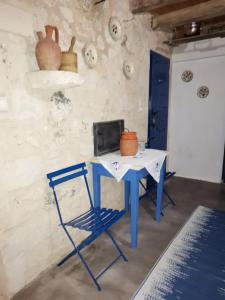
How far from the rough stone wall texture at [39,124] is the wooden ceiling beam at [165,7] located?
22 cm

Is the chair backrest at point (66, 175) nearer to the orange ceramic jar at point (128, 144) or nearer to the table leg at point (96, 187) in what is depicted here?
the table leg at point (96, 187)

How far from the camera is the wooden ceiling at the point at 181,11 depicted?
248 centimetres

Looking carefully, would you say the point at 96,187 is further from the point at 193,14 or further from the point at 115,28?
the point at 193,14

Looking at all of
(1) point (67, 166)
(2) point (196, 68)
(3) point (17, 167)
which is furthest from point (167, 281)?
(2) point (196, 68)

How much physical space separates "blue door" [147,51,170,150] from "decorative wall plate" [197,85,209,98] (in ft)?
1.70

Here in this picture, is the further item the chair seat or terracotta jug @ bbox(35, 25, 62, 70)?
the chair seat

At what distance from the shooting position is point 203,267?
185 cm

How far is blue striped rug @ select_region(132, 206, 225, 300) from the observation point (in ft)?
5.24

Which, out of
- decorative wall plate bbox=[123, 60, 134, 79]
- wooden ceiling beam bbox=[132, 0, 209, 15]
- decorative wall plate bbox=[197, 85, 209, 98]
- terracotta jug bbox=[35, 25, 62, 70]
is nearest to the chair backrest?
terracotta jug bbox=[35, 25, 62, 70]

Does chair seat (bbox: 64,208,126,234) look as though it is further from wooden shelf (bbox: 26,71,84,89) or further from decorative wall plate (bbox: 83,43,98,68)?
decorative wall plate (bbox: 83,43,98,68)

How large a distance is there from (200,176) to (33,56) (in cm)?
335

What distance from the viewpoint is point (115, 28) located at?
7.47 ft

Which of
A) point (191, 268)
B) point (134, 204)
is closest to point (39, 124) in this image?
point (134, 204)

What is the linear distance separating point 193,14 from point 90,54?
155 cm
